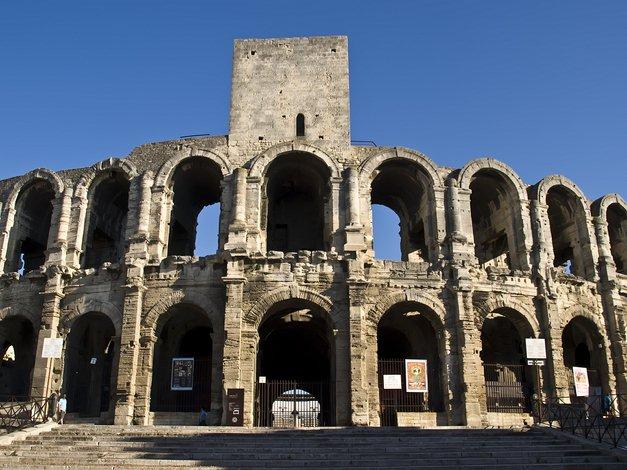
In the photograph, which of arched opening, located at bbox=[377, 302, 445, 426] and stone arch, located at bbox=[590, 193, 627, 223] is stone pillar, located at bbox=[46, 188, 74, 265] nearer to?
arched opening, located at bbox=[377, 302, 445, 426]

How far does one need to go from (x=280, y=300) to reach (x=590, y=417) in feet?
31.8

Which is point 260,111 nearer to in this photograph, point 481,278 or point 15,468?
point 481,278

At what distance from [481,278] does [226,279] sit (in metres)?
8.80

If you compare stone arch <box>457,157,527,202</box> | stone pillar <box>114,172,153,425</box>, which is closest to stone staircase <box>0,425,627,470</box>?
stone pillar <box>114,172,153,425</box>

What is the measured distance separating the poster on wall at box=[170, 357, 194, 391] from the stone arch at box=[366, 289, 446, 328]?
237 inches

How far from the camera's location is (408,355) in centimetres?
2364

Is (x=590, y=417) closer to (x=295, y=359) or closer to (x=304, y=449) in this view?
(x=304, y=449)

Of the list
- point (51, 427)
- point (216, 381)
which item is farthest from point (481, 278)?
point (51, 427)

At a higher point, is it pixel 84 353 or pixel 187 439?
pixel 84 353

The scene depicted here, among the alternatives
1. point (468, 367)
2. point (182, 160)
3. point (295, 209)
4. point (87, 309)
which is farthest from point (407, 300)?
point (87, 309)

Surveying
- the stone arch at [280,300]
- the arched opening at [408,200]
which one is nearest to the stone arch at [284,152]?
the arched opening at [408,200]

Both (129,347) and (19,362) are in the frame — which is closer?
(129,347)

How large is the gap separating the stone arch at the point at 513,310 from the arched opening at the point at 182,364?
363 inches

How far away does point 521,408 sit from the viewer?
21125 millimetres
